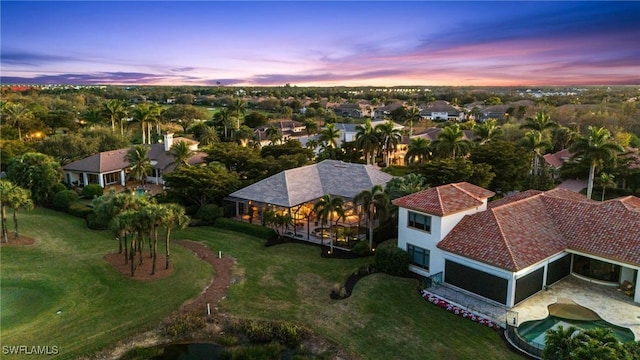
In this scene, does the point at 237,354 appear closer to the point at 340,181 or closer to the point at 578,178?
the point at 340,181

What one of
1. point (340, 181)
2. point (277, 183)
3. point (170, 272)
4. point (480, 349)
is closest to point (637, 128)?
point (340, 181)

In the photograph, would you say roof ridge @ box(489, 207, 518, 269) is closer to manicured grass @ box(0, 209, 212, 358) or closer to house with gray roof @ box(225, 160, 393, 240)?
Result: house with gray roof @ box(225, 160, 393, 240)

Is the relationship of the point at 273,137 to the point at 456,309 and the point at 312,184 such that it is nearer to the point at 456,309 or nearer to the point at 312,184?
the point at 312,184

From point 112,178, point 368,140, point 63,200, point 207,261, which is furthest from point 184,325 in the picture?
point 368,140

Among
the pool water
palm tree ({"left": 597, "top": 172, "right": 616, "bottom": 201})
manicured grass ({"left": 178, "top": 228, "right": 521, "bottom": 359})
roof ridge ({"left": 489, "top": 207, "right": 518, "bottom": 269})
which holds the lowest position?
manicured grass ({"left": 178, "top": 228, "right": 521, "bottom": 359})

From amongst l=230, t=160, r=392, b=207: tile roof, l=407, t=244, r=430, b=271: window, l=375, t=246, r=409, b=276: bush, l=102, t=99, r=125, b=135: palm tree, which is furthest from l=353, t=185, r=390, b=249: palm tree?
l=102, t=99, r=125, b=135: palm tree
